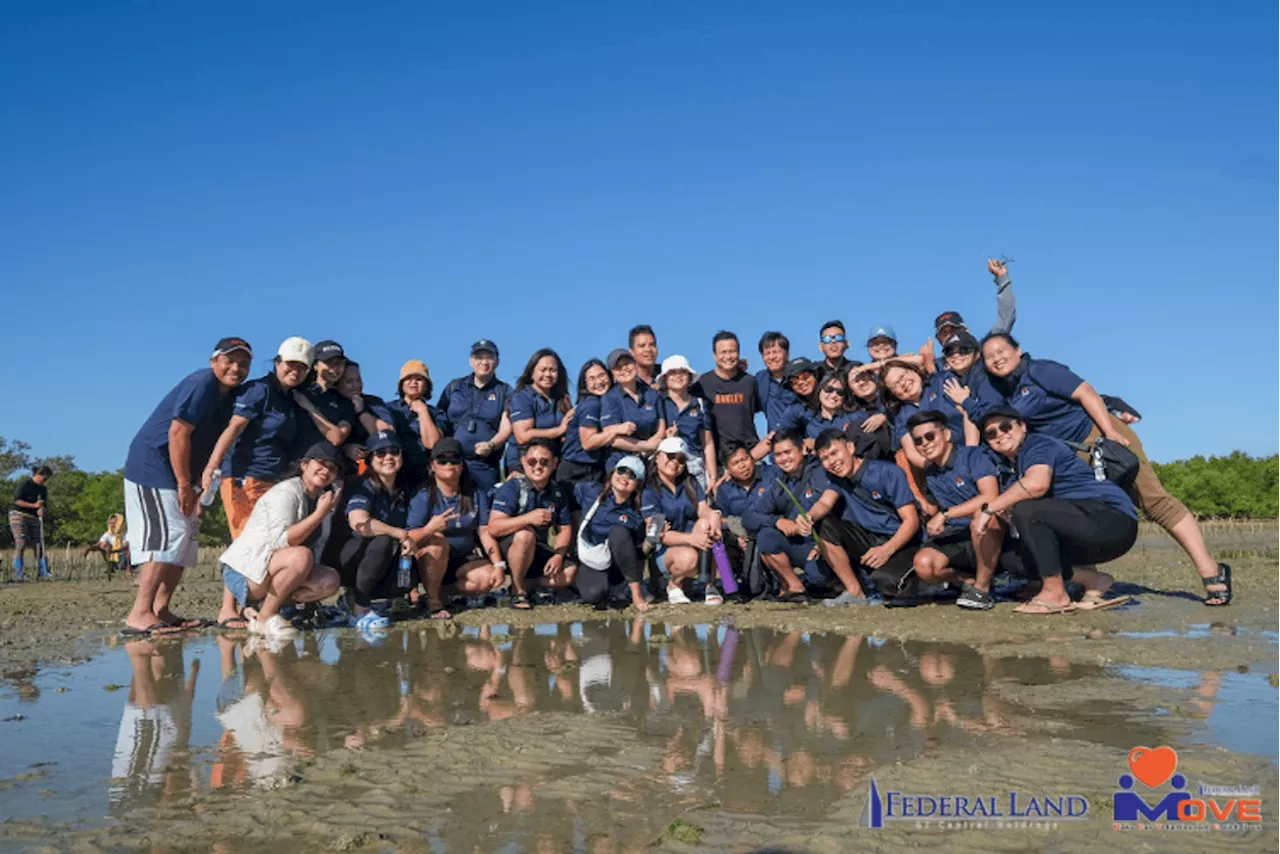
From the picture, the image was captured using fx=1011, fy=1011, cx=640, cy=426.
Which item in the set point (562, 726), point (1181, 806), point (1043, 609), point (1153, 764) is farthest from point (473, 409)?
point (1181, 806)

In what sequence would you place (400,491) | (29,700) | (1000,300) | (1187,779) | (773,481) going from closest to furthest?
1. (1187,779)
2. (29,700)
3. (400,491)
4. (773,481)
5. (1000,300)

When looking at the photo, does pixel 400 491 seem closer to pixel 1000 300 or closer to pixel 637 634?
pixel 637 634

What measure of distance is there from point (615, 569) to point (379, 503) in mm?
2192

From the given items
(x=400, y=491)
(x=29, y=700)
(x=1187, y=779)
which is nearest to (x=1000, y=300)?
(x=400, y=491)

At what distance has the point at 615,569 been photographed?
364 inches

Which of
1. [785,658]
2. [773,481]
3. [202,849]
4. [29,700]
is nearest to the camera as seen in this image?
[202,849]

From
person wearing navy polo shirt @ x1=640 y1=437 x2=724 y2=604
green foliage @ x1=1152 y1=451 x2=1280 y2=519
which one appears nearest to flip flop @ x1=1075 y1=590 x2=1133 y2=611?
person wearing navy polo shirt @ x1=640 y1=437 x2=724 y2=604

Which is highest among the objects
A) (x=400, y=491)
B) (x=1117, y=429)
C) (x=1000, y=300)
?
(x=1000, y=300)

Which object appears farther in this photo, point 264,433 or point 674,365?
point 674,365

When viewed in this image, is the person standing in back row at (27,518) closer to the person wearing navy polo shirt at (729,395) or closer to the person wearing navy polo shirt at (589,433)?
the person wearing navy polo shirt at (589,433)

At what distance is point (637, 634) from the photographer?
7.62 metres

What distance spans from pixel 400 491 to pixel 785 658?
3942mm

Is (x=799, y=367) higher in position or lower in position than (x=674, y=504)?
higher

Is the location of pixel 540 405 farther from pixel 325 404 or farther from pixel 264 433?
pixel 264 433
